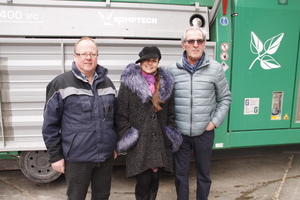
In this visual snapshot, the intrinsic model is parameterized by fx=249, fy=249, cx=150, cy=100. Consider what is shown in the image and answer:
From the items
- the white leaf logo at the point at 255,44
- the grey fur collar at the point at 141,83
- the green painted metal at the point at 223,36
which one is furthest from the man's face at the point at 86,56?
the white leaf logo at the point at 255,44

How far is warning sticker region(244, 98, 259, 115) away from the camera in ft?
9.26

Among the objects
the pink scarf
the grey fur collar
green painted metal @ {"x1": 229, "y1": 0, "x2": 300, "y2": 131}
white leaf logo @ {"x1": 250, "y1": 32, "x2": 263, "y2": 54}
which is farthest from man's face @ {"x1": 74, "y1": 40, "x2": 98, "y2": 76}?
white leaf logo @ {"x1": 250, "y1": 32, "x2": 263, "y2": 54}

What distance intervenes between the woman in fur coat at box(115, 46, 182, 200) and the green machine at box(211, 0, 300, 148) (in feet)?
3.34

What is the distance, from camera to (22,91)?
251 centimetres

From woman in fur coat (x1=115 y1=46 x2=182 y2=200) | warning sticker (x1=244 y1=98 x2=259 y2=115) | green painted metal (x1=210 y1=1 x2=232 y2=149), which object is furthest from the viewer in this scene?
warning sticker (x1=244 y1=98 x2=259 y2=115)

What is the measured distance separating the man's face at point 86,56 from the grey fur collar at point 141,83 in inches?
11.8

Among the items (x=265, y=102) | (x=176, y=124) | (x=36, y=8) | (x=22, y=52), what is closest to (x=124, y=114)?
(x=176, y=124)

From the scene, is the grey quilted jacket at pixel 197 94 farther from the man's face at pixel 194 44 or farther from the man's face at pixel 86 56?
the man's face at pixel 86 56

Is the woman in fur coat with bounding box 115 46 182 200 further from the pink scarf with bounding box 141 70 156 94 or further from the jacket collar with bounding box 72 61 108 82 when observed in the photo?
the jacket collar with bounding box 72 61 108 82

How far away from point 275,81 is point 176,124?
1.43 m

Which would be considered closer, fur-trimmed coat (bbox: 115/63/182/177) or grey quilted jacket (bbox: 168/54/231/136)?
fur-trimmed coat (bbox: 115/63/182/177)

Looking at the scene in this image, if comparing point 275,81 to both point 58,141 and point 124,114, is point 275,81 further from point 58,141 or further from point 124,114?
point 58,141

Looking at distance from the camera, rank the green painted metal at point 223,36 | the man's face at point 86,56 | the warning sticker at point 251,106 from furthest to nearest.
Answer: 1. the warning sticker at point 251,106
2. the green painted metal at point 223,36
3. the man's face at point 86,56

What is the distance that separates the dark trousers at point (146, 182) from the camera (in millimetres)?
2096
